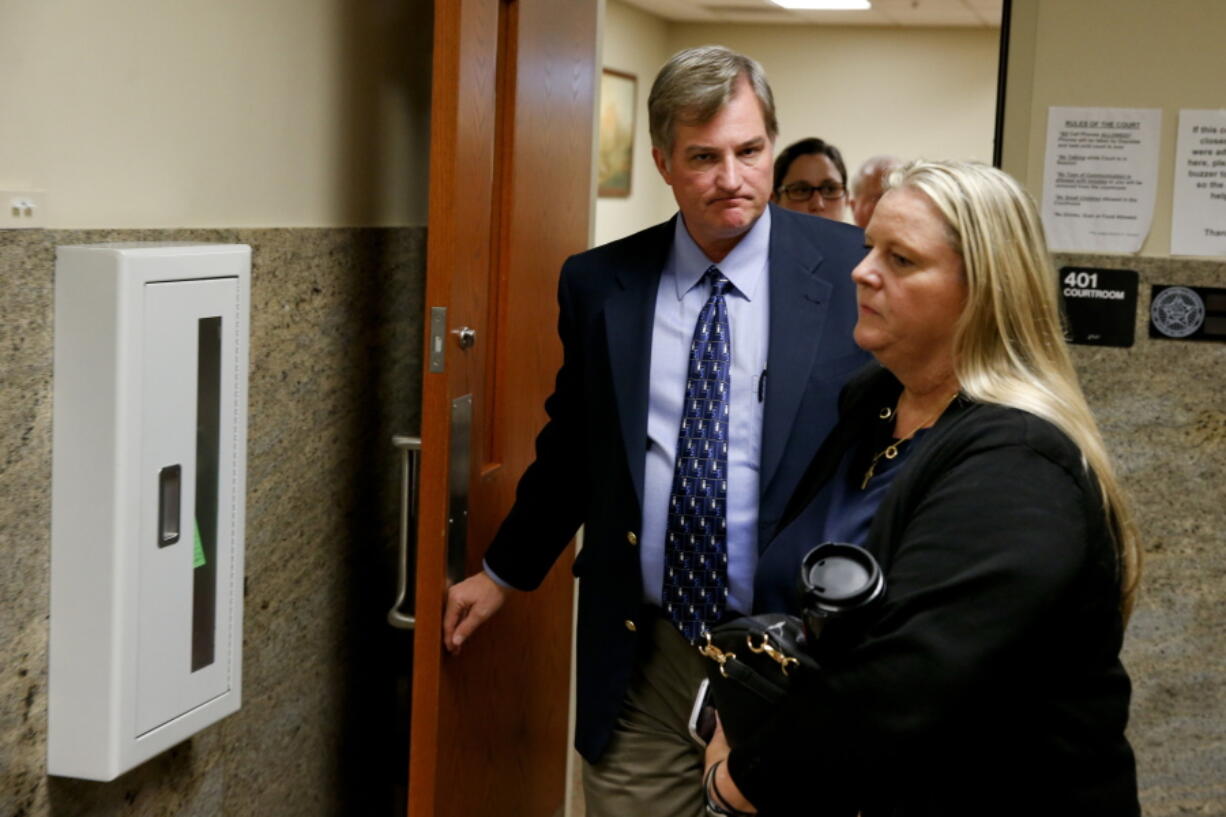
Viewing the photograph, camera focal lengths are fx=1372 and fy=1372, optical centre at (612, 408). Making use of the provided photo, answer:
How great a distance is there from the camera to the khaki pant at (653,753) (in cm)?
229

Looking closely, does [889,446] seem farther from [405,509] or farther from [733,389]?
[405,509]

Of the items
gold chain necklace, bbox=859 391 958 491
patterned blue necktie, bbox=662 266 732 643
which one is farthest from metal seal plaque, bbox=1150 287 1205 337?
gold chain necklace, bbox=859 391 958 491

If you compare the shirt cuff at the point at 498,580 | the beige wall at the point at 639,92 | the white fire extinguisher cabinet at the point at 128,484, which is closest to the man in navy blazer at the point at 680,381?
the shirt cuff at the point at 498,580

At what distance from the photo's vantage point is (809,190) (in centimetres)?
461

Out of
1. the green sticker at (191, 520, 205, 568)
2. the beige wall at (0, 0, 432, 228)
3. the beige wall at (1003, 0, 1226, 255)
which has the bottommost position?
the green sticker at (191, 520, 205, 568)

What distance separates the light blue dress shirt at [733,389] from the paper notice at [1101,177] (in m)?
0.92

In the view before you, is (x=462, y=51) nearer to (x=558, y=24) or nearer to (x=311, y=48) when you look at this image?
(x=311, y=48)

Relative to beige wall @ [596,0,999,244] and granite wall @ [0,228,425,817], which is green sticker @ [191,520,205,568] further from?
beige wall @ [596,0,999,244]

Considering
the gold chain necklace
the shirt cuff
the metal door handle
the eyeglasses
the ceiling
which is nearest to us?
the gold chain necklace

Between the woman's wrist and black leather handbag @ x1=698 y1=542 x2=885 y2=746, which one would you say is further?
the woman's wrist

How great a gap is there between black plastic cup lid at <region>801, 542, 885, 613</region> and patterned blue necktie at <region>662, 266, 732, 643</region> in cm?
78

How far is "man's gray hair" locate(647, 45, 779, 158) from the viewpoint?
228 cm

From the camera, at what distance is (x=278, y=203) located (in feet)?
7.66

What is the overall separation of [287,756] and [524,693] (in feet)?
2.37
